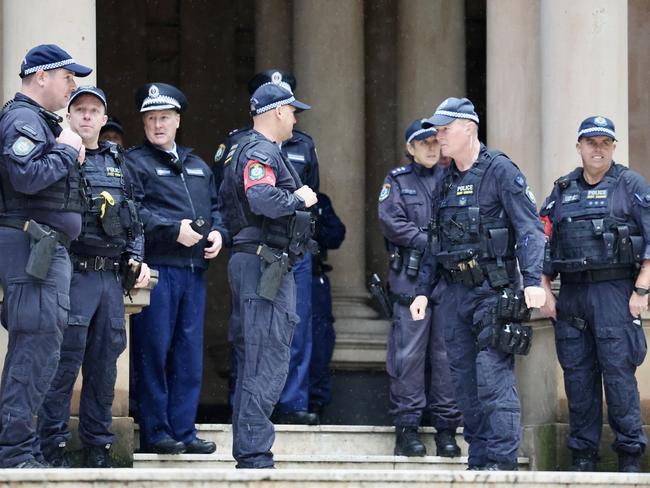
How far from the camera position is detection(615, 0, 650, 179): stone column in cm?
1369

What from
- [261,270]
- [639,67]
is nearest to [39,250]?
[261,270]

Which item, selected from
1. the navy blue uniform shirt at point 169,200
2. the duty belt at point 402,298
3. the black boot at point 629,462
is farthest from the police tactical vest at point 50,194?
the black boot at point 629,462

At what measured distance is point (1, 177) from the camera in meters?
8.89

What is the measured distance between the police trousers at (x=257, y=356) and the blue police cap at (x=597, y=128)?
2192 mm

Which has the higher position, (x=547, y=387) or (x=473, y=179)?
(x=473, y=179)

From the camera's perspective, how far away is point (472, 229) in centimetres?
984

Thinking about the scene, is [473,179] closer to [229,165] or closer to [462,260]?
[462,260]

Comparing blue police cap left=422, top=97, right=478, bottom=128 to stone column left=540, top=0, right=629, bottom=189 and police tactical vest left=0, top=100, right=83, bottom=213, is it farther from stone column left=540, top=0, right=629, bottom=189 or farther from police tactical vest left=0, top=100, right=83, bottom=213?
police tactical vest left=0, top=100, right=83, bottom=213

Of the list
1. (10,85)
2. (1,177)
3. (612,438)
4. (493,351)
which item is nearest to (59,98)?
(1,177)

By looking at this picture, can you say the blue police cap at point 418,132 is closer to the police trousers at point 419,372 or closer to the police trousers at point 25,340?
the police trousers at point 419,372

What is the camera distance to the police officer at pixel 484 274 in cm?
958

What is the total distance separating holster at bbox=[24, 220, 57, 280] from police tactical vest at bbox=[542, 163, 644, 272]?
10.6ft

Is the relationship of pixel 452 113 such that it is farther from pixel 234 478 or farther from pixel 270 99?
pixel 234 478

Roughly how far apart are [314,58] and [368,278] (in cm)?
171
